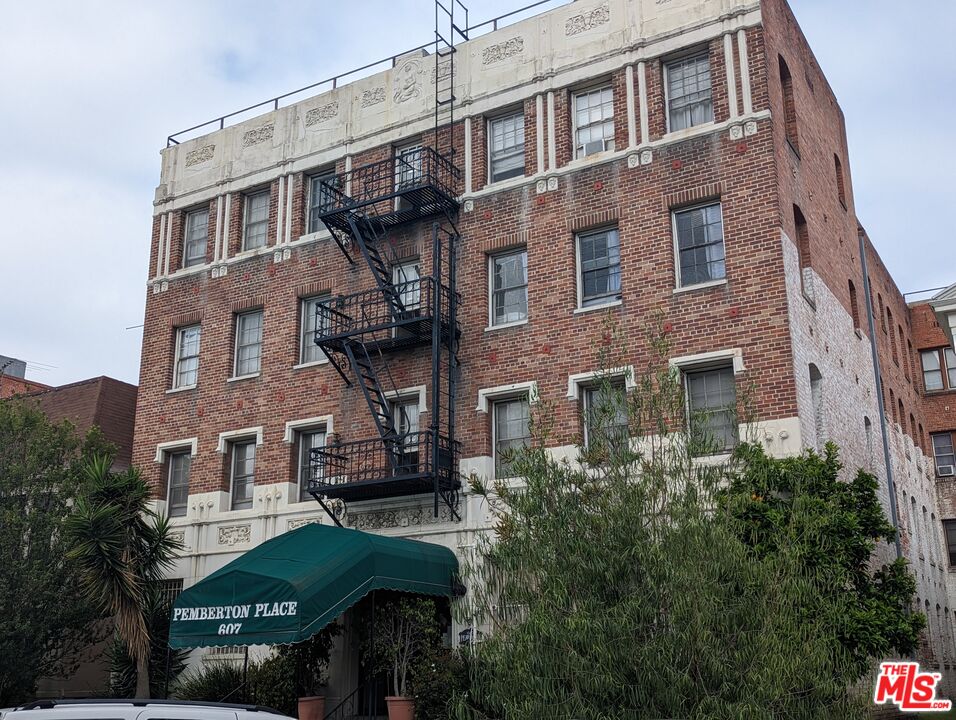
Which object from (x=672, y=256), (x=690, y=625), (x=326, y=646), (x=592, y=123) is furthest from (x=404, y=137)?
(x=690, y=625)

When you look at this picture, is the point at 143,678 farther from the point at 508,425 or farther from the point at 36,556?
the point at 508,425

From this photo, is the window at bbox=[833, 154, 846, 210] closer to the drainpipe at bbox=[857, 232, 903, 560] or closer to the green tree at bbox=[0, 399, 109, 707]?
the drainpipe at bbox=[857, 232, 903, 560]

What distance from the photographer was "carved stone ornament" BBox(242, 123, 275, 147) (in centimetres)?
2653

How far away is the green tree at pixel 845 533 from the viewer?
1527 centimetres

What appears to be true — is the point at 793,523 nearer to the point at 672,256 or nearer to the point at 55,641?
the point at 672,256

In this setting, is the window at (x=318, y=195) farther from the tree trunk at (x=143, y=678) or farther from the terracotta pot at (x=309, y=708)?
the terracotta pot at (x=309, y=708)

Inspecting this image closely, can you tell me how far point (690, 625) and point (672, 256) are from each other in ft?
33.4

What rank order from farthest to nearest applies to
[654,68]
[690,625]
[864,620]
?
[654,68], [864,620], [690,625]

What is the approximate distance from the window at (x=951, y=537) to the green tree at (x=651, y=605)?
26.3 metres

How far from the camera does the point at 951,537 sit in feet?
119

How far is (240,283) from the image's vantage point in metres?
25.7

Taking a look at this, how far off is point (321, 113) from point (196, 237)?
498 centimetres

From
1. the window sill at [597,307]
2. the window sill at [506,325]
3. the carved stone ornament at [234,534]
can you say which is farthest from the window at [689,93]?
the carved stone ornament at [234,534]

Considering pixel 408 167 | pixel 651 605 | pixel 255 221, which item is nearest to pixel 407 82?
pixel 408 167
